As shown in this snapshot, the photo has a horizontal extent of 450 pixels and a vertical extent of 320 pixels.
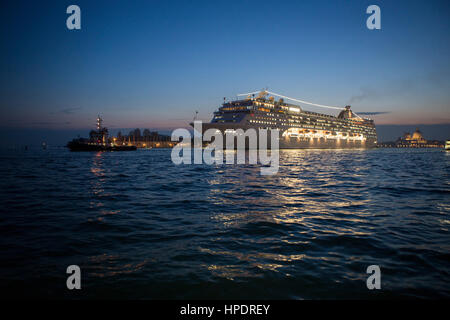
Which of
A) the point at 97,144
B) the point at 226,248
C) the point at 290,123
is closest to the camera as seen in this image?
the point at 226,248

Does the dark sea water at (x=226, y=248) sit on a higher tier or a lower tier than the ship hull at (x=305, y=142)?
lower

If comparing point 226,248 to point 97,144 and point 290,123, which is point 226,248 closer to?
point 290,123

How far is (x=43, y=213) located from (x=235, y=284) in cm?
803

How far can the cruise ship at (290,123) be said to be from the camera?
74.2m

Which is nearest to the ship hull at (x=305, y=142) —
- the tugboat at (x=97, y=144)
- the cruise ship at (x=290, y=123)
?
the cruise ship at (x=290, y=123)

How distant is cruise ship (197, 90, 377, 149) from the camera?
74188 mm

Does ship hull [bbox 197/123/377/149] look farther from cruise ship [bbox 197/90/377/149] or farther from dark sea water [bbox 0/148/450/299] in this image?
dark sea water [bbox 0/148/450/299]

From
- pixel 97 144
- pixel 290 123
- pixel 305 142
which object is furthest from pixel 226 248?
pixel 97 144

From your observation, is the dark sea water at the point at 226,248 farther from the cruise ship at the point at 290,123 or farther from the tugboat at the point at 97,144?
the tugboat at the point at 97,144

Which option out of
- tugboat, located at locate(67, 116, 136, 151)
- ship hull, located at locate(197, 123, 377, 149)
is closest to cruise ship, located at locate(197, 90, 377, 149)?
ship hull, located at locate(197, 123, 377, 149)

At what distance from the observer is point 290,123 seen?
88375 millimetres

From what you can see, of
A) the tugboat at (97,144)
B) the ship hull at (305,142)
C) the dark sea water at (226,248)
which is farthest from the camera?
the tugboat at (97,144)
